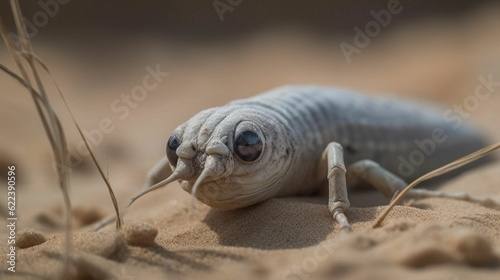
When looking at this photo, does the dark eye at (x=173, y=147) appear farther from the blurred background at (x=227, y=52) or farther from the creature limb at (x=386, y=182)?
the blurred background at (x=227, y=52)

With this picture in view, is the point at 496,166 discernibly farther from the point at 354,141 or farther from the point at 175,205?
the point at 175,205

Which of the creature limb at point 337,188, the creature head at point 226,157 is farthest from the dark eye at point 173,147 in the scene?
the creature limb at point 337,188

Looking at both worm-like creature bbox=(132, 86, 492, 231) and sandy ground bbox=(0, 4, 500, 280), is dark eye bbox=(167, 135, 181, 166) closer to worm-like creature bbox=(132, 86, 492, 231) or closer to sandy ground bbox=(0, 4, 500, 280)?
worm-like creature bbox=(132, 86, 492, 231)

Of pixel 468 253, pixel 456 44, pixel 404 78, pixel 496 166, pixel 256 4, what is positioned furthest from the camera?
pixel 256 4

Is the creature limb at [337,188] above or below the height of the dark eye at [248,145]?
below

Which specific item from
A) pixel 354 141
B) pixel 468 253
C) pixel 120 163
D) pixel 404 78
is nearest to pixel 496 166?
pixel 354 141

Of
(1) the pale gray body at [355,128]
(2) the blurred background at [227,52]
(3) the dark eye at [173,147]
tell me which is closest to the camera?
(3) the dark eye at [173,147]

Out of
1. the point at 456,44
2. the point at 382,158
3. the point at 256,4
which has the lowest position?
the point at 382,158

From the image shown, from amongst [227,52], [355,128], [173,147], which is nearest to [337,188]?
[173,147]
